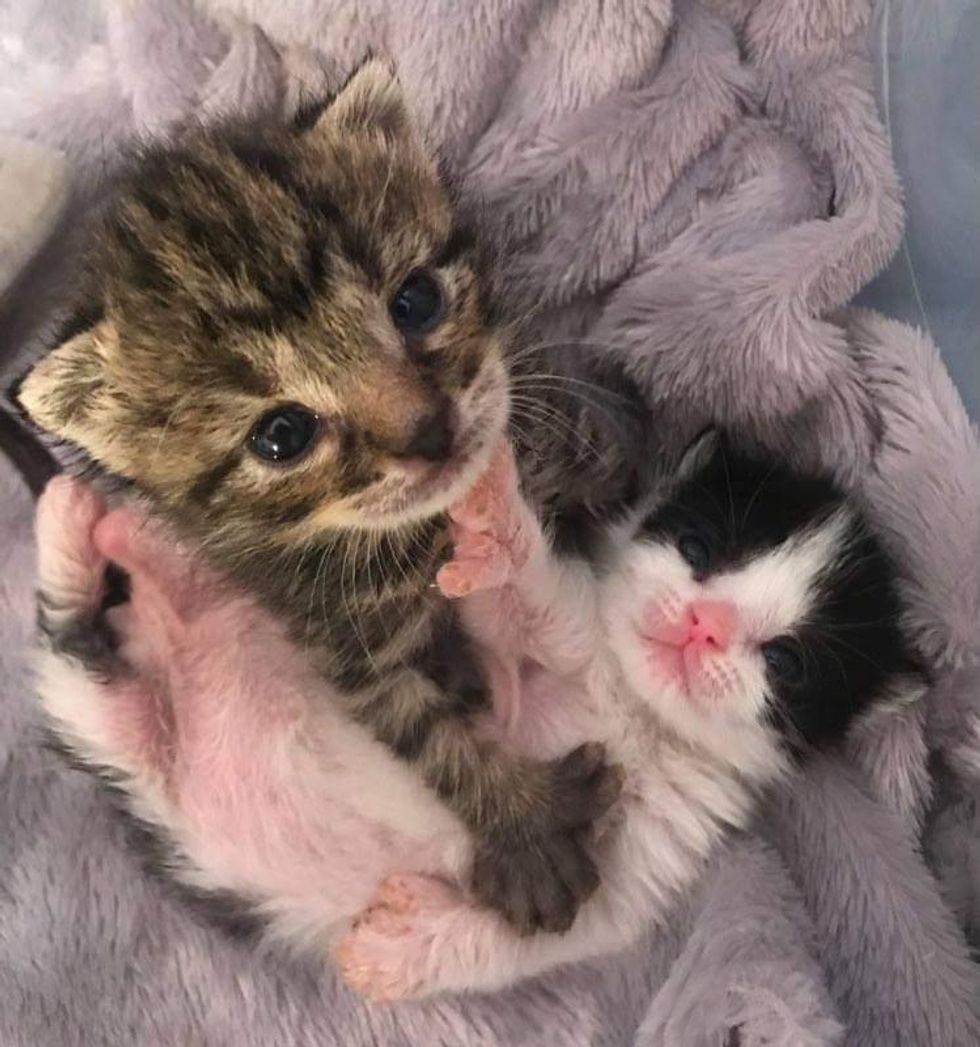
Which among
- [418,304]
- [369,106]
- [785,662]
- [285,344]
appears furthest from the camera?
[785,662]

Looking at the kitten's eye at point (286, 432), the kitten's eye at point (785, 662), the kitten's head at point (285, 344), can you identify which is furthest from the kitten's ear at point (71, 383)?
the kitten's eye at point (785, 662)

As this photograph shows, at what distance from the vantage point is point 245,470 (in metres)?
1.15

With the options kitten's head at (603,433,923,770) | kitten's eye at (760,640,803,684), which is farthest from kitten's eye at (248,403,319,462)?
kitten's eye at (760,640,803,684)

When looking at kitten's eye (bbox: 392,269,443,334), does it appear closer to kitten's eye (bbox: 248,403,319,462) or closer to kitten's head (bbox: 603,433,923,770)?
kitten's eye (bbox: 248,403,319,462)

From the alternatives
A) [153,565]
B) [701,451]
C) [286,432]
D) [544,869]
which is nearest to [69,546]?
[153,565]

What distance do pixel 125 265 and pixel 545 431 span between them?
581 millimetres

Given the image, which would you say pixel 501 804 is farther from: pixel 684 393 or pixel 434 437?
pixel 684 393

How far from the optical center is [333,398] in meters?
1.08

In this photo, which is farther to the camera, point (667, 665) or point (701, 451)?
point (701, 451)

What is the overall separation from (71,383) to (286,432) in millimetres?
252

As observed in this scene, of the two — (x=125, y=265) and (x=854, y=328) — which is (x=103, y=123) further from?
(x=854, y=328)

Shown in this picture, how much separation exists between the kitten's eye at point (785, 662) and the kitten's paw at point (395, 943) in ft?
1.54

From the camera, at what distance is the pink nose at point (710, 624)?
1.37m

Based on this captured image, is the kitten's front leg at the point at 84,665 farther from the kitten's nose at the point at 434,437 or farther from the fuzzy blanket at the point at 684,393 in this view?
the kitten's nose at the point at 434,437
